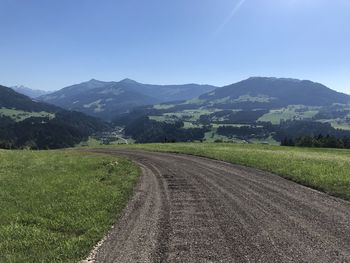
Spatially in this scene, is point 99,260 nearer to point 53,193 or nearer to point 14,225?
point 14,225

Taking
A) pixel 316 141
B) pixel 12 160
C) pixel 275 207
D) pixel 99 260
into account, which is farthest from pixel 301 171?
pixel 316 141

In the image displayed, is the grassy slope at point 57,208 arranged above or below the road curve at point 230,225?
below

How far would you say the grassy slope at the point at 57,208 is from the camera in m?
14.3

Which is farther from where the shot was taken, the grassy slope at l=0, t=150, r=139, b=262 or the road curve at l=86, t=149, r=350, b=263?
the grassy slope at l=0, t=150, r=139, b=262

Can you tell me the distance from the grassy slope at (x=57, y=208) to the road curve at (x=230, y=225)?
3.49 feet

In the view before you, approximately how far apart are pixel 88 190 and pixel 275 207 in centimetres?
1203

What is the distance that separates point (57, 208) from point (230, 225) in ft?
30.7

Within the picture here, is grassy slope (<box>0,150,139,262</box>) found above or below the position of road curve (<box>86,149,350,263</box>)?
below

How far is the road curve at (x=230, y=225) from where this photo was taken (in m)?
13.3

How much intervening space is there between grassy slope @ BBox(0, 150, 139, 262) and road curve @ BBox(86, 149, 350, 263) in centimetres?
106

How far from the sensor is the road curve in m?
13.3

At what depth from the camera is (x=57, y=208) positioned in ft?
66.3

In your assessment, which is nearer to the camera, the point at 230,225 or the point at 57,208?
the point at 230,225

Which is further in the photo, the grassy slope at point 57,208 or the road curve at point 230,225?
the grassy slope at point 57,208
